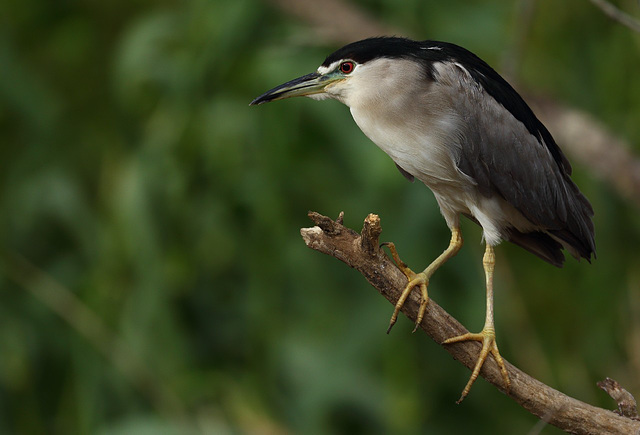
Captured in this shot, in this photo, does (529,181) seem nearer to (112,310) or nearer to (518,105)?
(518,105)

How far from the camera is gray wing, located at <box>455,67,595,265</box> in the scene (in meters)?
2.19

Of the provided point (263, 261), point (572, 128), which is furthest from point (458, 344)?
point (572, 128)

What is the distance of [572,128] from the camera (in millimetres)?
3570

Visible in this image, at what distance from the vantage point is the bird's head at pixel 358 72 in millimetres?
2027

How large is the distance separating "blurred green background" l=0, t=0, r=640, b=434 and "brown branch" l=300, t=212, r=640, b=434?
120 centimetres

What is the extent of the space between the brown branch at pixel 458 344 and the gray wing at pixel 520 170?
0.34m

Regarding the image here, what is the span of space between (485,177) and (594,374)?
1937 millimetres

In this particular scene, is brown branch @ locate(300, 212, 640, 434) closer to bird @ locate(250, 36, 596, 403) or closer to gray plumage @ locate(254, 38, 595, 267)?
bird @ locate(250, 36, 596, 403)

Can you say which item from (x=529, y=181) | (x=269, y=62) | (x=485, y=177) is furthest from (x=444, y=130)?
(x=269, y=62)

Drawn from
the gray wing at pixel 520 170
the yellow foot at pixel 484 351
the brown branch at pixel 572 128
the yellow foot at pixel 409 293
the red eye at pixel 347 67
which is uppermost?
the red eye at pixel 347 67

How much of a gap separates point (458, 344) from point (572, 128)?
1706mm

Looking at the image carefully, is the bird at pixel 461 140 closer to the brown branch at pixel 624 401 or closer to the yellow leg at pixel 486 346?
the yellow leg at pixel 486 346

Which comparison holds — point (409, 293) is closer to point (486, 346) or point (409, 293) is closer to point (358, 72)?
point (486, 346)

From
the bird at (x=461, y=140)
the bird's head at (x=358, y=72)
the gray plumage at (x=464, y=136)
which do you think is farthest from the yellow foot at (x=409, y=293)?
the bird's head at (x=358, y=72)
